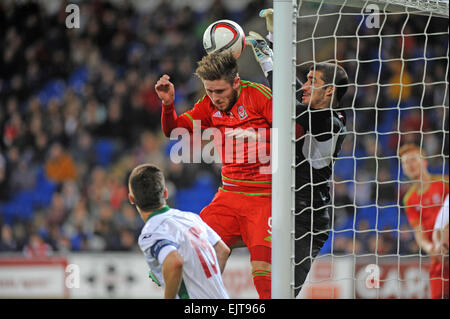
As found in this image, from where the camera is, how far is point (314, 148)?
12.4 ft

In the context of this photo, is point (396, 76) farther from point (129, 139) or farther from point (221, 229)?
point (221, 229)

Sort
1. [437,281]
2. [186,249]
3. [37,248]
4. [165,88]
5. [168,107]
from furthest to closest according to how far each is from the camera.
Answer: [37,248] < [437,281] < [168,107] < [165,88] < [186,249]

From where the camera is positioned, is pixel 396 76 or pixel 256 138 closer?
pixel 256 138

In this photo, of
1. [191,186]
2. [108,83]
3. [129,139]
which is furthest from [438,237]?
[108,83]

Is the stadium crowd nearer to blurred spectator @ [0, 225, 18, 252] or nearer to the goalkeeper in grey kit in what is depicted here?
blurred spectator @ [0, 225, 18, 252]

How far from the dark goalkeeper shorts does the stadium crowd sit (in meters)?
3.74

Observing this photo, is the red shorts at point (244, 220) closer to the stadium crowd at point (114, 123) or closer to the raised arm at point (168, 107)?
the raised arm at point (168, 107)

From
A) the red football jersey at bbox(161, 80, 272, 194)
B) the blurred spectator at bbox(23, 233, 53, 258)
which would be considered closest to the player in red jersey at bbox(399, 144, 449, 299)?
the red football jersey at bbox(161, 80, 272, 194)

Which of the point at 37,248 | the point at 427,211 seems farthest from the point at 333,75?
the point at 37,248

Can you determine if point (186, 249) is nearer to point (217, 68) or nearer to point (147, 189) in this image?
point (147, 189)

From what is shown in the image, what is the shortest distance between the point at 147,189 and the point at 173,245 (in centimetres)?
33

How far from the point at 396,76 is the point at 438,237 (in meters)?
4.11

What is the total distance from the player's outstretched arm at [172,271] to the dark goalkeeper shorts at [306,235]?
872 mm

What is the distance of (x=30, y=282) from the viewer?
7.75 m
